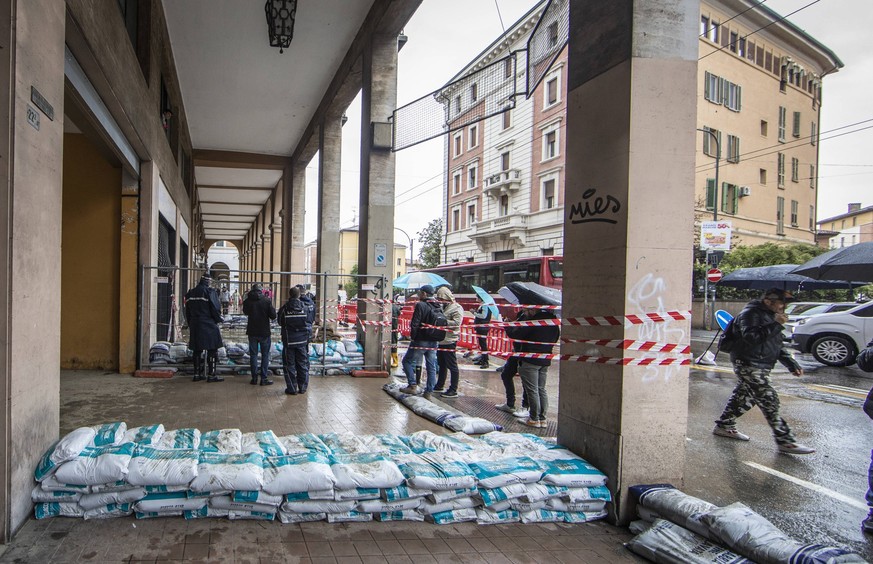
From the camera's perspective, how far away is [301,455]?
4219 mm

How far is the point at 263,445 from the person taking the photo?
4.66 m

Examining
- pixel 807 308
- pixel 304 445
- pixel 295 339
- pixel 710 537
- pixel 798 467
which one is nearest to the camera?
pixel 710 537

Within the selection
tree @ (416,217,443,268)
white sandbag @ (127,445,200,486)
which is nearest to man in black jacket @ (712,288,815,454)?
white sandbag @ (127,445,200,486)

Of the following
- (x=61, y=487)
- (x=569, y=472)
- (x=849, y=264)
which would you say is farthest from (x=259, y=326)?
(x=849, y=264)

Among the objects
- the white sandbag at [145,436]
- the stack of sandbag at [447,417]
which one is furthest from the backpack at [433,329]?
the white sandbag at [145,436]

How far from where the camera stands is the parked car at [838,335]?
13789mm

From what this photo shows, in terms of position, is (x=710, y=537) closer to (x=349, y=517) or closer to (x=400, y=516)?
(x=400, y=516)

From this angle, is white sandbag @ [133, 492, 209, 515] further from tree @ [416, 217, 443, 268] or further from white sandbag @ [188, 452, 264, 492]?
tree @ [416, 217, 443, 268]

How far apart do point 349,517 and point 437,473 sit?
A: 0.68m

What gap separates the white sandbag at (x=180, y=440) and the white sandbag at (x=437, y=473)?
1741 mm

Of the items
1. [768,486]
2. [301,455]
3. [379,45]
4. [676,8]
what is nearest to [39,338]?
[301,455]

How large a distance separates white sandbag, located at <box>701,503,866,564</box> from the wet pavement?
2.08 ft

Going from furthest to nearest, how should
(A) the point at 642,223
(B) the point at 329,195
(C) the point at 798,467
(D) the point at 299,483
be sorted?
(B) the point at 329,195 < (C) the point at 798,467 < (A) the point at 642,223 < (D) the point at 299,483

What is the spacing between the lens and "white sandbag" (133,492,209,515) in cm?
368
